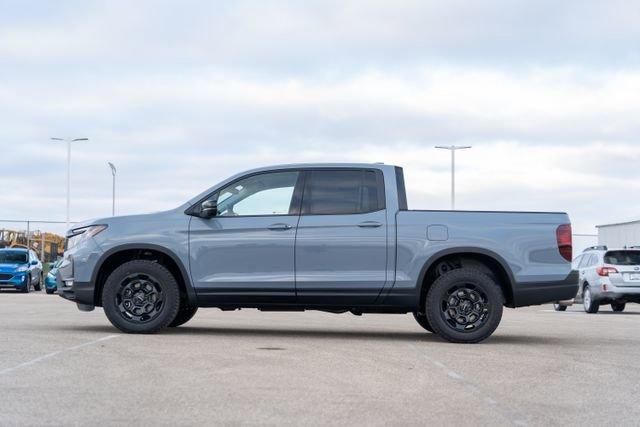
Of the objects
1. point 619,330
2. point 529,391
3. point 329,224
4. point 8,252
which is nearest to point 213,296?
point 329,224

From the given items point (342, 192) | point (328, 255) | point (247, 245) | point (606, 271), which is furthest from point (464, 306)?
point (606, 271)

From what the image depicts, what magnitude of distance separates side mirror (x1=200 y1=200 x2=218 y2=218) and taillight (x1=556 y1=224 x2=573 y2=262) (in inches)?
152

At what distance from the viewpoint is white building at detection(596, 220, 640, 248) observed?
46.9 meters

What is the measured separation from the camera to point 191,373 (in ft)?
27.1

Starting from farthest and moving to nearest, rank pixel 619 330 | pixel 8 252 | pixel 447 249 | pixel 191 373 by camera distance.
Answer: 1. pixel 8 252
2. pixel 619 330
3. pixel 447 249
4. pixel 191 373

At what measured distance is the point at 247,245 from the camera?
1143 cm

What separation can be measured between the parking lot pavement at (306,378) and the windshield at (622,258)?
415 inches

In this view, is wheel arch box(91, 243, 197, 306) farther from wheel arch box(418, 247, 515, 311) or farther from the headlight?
wheel arch box(418, 247, 515, 311)

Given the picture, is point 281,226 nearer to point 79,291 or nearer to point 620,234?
point 79,291

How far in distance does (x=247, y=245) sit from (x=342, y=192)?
1239 mm

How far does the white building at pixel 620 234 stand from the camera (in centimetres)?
4694

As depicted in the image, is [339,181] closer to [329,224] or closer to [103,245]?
[329,224]

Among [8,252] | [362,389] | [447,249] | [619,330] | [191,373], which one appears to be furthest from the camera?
[8,252]

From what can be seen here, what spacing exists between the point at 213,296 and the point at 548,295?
3759 mm
